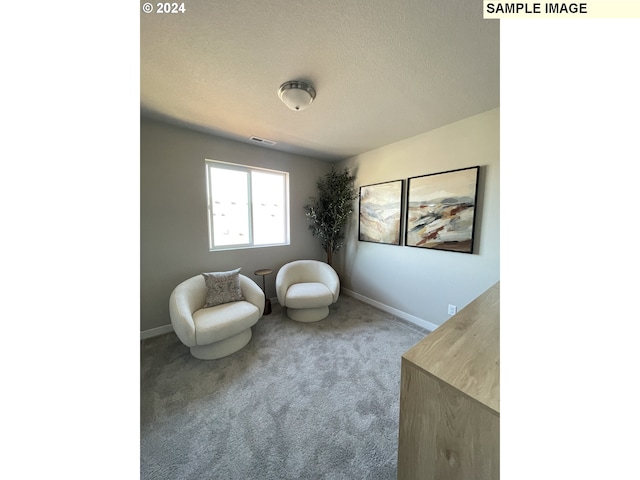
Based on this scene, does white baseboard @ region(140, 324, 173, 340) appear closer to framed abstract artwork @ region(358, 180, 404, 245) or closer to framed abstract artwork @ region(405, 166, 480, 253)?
framed abstract artwork @ region(358, 180, 404, 245)

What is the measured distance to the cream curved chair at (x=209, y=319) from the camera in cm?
167

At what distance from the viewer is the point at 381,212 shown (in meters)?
2.68

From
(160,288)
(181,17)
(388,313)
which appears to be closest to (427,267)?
(388,313)

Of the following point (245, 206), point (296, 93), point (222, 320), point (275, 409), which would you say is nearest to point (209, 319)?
point (222, 320)

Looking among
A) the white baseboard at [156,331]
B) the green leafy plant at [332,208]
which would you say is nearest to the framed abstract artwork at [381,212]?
the green leafy plant at [332,208]

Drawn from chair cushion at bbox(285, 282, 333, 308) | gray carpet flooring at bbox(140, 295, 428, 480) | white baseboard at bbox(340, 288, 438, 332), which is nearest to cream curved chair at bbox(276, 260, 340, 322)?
chair cushion at bbox(285, 282, 333, 308)

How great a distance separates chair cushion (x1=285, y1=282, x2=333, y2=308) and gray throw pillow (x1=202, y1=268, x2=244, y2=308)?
1.83 feet

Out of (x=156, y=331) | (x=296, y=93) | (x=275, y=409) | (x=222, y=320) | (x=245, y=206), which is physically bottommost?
(x=275, y=409)

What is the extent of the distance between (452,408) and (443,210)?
1972mm

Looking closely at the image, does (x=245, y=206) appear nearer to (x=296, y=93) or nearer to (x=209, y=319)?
(x=209, y=319)
